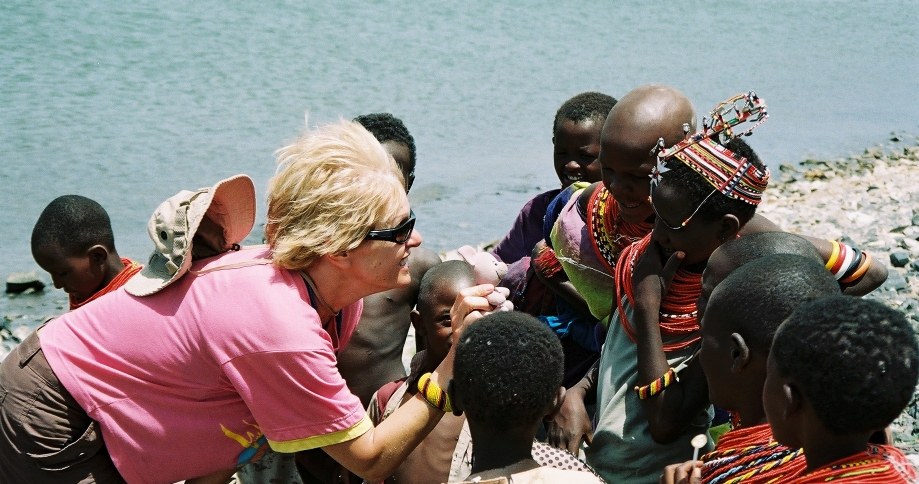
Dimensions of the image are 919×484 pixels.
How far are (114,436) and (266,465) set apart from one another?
2.73ft

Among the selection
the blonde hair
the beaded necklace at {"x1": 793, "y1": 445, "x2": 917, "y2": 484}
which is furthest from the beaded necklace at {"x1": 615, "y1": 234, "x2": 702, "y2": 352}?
the beaded necklace at {"x1": 793, "y1": 445, "x2": 917, "y2": 484}

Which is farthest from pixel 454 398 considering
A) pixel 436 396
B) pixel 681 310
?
pixel 681 310

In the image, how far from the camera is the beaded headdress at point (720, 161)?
3152mm

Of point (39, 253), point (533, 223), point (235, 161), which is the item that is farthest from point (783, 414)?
point (235, 161)

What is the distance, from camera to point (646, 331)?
3.22 m

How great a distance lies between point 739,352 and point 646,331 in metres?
0.59

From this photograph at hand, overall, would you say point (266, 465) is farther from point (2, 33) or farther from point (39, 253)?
point (2, 33)

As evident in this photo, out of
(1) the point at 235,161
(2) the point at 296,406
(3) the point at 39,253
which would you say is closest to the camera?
(2) the point at 296,406

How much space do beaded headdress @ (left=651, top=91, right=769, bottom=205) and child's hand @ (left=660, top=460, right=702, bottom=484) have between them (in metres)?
0.85

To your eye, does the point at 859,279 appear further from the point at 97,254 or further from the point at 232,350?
the point at 97,254

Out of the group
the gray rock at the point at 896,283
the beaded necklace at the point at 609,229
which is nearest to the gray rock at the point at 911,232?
the gray rock at the point at 896,283

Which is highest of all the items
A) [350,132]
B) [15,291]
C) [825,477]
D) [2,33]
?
[350,132]

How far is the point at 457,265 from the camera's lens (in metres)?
4.01

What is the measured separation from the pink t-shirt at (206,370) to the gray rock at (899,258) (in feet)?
19.6
